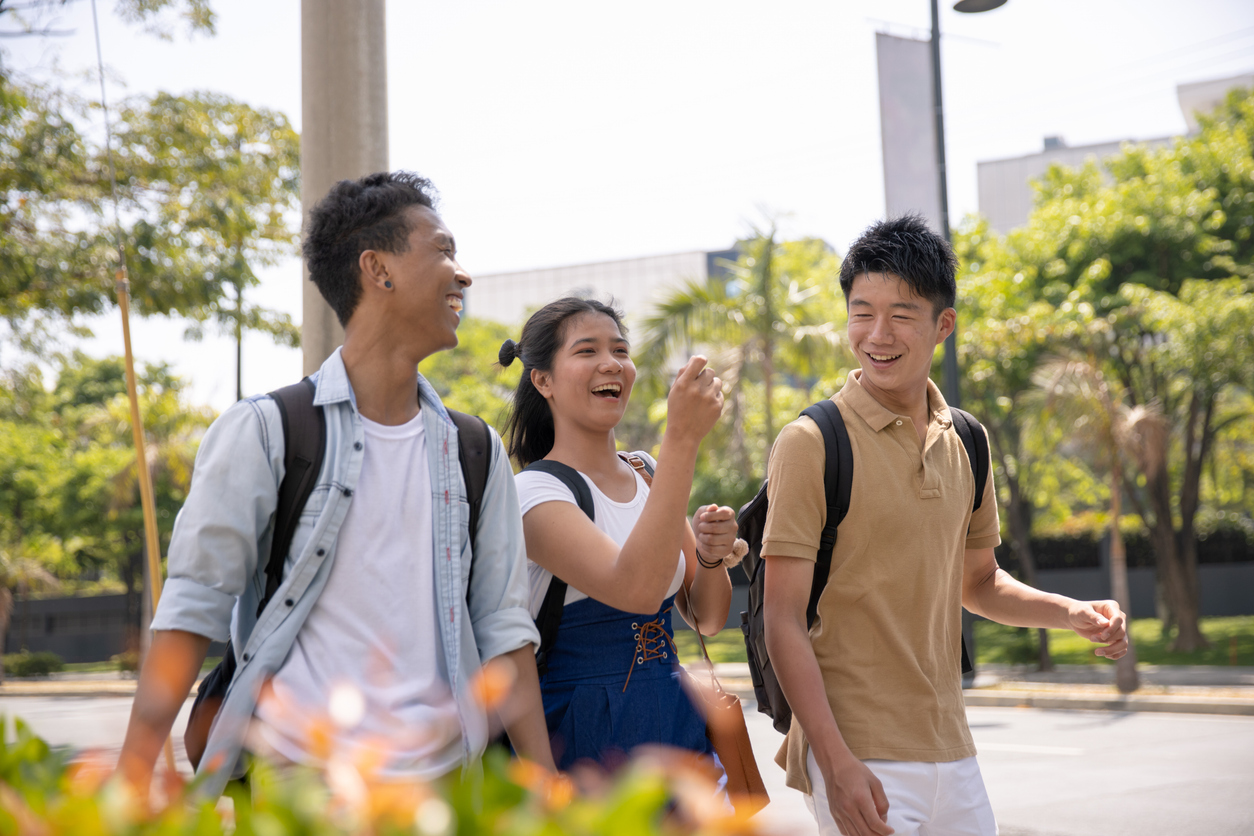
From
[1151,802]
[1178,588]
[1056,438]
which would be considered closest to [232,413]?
[1151,802]

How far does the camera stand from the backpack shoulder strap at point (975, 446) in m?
2.84

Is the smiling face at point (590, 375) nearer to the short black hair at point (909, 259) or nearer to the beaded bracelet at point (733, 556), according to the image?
the beaded bracelet at point (733, 556)

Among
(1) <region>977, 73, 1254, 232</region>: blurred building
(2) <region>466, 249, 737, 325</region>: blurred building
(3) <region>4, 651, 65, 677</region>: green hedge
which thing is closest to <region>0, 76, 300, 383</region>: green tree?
(3) <region>4, 651, 65, 677</region>: green hedge

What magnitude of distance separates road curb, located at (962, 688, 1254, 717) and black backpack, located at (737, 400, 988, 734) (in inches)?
328

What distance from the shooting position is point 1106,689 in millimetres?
12953

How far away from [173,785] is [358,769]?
0.30m

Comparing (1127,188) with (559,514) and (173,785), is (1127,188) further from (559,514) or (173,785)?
(173,785)

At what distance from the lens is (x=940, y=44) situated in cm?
1252

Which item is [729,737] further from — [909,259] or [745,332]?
[745,332]

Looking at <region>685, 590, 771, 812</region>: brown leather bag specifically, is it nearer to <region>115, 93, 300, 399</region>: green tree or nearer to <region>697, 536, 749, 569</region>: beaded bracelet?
<region>697, 536, 749, 569</region>: beaded bracelet

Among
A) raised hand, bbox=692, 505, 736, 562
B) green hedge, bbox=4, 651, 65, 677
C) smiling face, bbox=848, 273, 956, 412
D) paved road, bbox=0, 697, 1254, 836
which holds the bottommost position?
green hedge, bbox=4, 651, 65, 677

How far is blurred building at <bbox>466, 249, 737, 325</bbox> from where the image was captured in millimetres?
68438

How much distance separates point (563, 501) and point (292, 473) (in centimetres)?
70

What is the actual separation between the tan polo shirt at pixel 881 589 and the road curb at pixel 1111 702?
856cm
